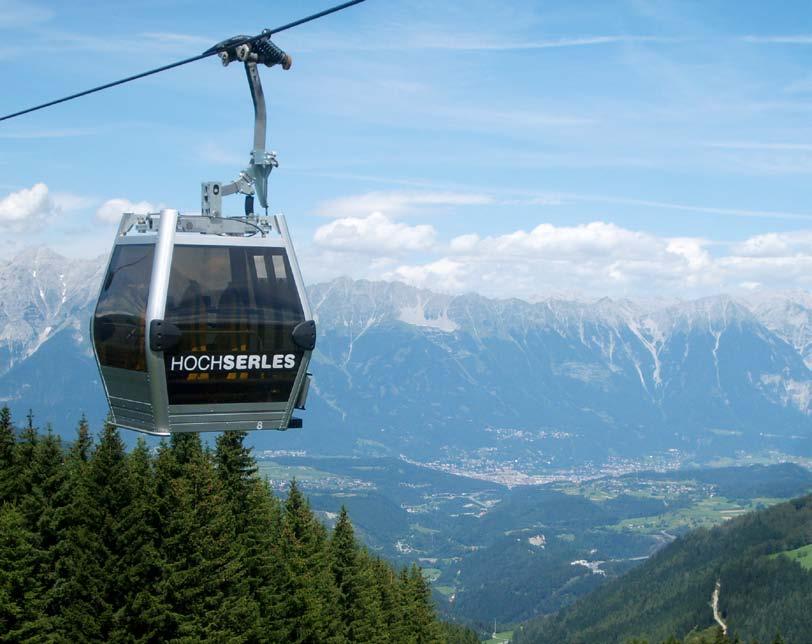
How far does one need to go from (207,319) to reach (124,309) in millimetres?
1489

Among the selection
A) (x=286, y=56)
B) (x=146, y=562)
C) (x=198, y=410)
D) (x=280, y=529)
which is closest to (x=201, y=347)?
(x=198, y=410)

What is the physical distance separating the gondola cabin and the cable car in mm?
16

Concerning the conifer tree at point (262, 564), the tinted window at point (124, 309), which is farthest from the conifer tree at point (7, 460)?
the tinted window at point (124, 309)

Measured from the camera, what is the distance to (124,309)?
16.0 m

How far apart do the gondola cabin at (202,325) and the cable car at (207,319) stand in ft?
0.05

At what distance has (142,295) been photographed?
610 inches

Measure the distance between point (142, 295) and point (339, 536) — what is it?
1551 inches

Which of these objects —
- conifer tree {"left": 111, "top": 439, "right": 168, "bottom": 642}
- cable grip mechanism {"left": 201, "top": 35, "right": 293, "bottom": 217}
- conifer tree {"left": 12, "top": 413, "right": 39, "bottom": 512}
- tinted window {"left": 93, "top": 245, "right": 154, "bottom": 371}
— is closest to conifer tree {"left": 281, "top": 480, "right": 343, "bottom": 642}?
conifer tree {"left": 111, "top": 439, "right": 168, "bottom": 642}

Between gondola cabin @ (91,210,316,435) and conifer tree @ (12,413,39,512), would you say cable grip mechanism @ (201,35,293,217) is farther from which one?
conifer tree @ (12,413,39,512)

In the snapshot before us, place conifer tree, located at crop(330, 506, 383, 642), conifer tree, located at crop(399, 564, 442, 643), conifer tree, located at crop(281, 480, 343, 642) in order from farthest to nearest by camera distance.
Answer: conifer tree, located at crop(399, 564, 442, 643)
conifer tree, located at crop(330, 506, 383, 642)
conifer tree, located at crop(281, 480, 343, 642)

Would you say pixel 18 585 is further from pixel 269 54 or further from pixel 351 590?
pixel 269 54

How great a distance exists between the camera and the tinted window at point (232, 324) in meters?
15.4

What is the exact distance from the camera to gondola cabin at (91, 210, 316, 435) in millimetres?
15336

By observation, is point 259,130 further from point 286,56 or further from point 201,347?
point 201,347
